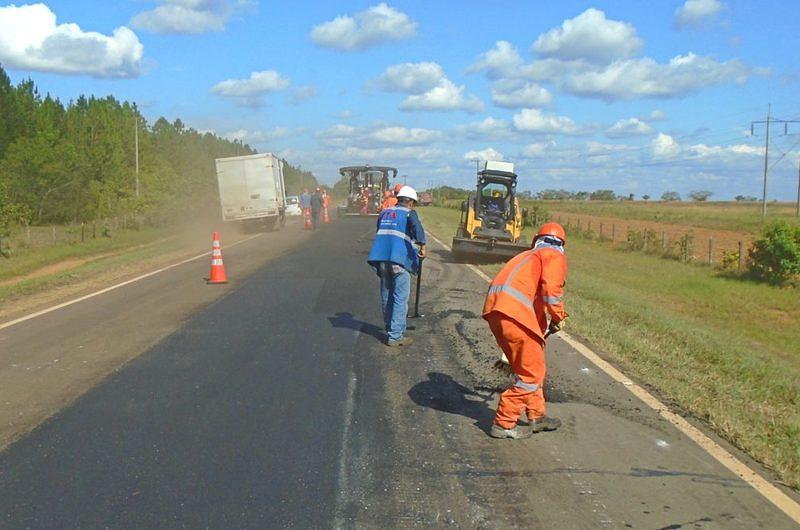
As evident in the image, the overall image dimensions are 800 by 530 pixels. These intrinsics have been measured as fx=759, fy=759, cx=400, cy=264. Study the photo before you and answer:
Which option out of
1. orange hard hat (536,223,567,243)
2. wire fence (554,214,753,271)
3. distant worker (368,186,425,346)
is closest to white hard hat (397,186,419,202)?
distant worker (368,186,425,346)

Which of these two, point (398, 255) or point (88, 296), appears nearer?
point (398, 255)

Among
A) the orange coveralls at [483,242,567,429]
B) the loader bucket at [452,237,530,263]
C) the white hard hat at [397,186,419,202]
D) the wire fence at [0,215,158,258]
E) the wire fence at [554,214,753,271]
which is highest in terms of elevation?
the white hard hat at [397,186,419,202]

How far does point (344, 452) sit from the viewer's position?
16.7ft

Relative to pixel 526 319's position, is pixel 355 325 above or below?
below

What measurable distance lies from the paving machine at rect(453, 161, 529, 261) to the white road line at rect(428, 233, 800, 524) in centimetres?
1225

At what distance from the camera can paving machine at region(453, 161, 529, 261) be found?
808 inches

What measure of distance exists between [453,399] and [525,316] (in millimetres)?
1391

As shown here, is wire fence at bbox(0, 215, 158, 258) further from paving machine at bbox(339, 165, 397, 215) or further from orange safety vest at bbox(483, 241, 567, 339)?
orange safety vest at bbox(483, 241, 567, 339)

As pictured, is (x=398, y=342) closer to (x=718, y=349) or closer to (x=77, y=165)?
(x=718, y=349)

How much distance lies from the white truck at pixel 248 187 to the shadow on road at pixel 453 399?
25775 mm

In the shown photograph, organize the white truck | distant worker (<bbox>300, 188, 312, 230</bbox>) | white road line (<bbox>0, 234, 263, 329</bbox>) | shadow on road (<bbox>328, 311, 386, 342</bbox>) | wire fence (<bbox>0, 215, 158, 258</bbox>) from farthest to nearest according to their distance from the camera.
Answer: distant worker (<bbox>300, 188, 312, 230</bbox>), the white truck, wire fence (<bbox>0, 215, 158, 258</bbox>), white road line (<bbox>0, 234, 263, 329</bbox>), shadow on road (<bbox>328, 311, 386, 342</bbox>)

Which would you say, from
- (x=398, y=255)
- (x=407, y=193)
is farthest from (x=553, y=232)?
(x=407, y=193)

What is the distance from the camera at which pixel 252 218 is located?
105 feet

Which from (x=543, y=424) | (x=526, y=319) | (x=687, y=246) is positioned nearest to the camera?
(x=526, y=319)
